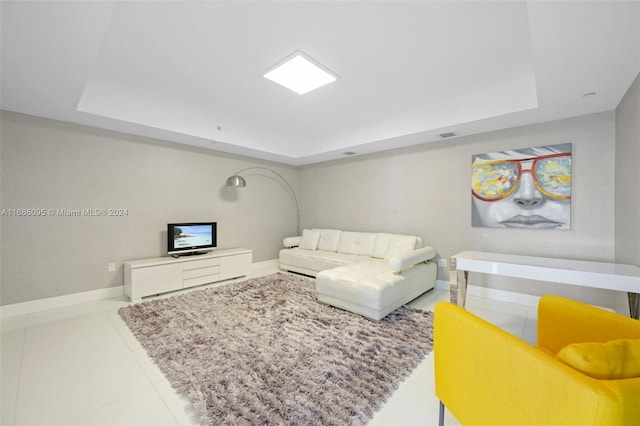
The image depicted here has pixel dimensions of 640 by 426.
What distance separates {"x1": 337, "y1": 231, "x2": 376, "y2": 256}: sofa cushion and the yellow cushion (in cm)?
356

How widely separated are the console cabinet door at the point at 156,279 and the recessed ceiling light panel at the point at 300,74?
2.92 metres

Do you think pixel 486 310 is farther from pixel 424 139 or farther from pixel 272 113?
pixel 272 113

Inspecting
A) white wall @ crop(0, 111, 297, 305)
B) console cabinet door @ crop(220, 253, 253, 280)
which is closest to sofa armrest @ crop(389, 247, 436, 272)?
console cabinet door @ crop(220, 253, 253, 280)

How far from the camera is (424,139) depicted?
13.1ft

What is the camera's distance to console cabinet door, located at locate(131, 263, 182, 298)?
339 centimetres

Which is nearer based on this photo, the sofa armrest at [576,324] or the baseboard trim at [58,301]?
the sofa armrest at [576,324]

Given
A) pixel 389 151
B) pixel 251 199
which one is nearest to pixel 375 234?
pixel 389 151

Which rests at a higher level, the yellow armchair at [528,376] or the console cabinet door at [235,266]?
the yellow armchair at [528,376]

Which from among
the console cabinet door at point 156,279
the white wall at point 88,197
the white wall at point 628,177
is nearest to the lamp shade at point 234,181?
the white wall at point 88,197

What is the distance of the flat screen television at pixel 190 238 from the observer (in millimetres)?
3996

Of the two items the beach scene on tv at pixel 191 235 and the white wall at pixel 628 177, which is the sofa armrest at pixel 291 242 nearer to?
the beach scene on tv at pixel 191 235

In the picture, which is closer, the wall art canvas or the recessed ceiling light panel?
the recessed ceiling light panel

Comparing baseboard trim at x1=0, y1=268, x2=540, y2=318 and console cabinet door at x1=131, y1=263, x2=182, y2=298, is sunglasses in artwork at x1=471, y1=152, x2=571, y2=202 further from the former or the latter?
console cabinet door at x1=131, y1=263, x2=182, y2=298

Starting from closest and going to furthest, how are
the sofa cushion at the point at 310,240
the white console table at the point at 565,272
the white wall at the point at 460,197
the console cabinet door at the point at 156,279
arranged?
1. the white console table at the point at 565,272
2. the white wall at the point at 460,197
3. the console cabinet door at the point at 156,279
4. the sofa cushion at the point at 310,240
